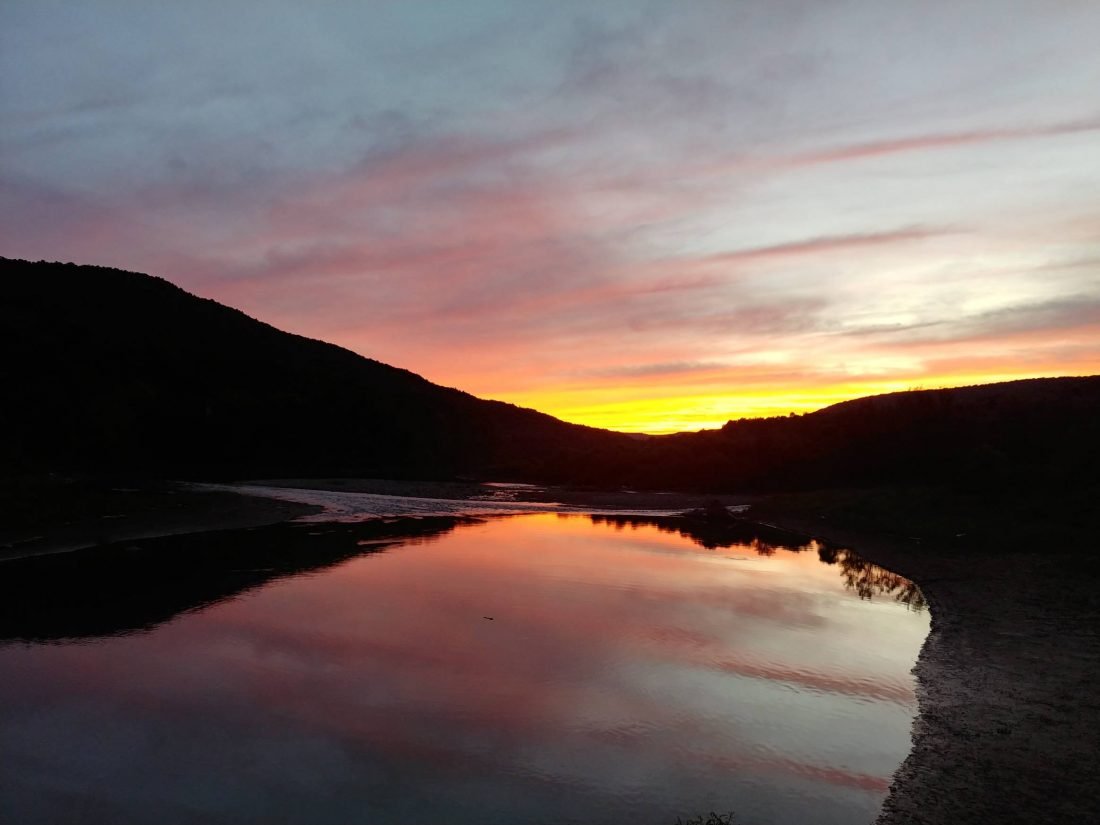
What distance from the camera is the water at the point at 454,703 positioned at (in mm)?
10305

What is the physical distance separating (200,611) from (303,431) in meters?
113

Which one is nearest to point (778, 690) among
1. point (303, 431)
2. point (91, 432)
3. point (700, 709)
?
point (700, 709)

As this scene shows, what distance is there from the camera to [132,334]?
4616 inches

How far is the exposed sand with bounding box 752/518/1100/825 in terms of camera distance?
31.3ft

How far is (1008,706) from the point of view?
12867mm

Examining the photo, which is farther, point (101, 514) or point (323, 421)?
point (323, 421)

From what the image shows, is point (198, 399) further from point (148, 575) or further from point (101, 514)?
point (148, 575)

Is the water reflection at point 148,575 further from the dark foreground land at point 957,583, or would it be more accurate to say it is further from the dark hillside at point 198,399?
the dark hillside at point 198,399

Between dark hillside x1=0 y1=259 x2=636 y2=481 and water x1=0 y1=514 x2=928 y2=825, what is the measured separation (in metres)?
55.3

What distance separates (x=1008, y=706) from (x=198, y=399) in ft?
404

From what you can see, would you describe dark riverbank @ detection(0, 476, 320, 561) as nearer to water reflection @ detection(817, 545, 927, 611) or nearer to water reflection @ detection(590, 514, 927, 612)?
water reflection @ detection(590, 514, 927, 612)

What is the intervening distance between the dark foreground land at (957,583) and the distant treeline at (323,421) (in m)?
7.40

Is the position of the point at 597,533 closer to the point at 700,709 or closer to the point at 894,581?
the point at 894,581

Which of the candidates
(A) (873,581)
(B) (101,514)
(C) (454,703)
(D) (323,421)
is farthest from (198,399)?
(C) (454,703)
